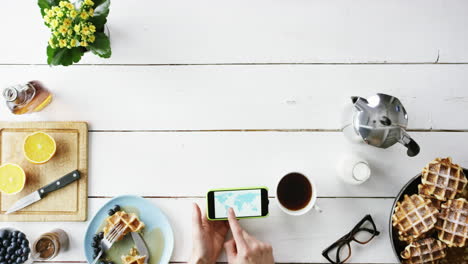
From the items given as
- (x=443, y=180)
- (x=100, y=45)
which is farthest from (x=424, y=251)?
(x=100, y=45)

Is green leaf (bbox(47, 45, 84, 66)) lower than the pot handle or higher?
higher

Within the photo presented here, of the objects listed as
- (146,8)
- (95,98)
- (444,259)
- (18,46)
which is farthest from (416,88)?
(18,46)

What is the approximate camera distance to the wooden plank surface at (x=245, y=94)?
125 centimetres

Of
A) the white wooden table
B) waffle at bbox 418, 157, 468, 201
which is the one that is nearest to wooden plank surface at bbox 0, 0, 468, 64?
the white wooden table

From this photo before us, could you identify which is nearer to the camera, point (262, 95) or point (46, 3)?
point (46, 3)

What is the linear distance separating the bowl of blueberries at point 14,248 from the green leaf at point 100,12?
67cm

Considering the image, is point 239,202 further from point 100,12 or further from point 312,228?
point 100,12

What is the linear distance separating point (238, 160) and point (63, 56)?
2.00ft

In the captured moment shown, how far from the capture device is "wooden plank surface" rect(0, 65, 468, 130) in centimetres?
125

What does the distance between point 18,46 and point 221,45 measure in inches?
25.9

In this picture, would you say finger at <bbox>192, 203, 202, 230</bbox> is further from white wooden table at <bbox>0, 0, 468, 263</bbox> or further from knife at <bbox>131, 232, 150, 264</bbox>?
knife at <bbox>131, 232, 150, 264</bbox>

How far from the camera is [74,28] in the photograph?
107cm

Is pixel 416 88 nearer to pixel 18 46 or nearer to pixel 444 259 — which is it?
pixel 444 259

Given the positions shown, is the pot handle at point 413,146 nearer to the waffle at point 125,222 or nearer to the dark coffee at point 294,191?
the dark coffee at point 294,191
